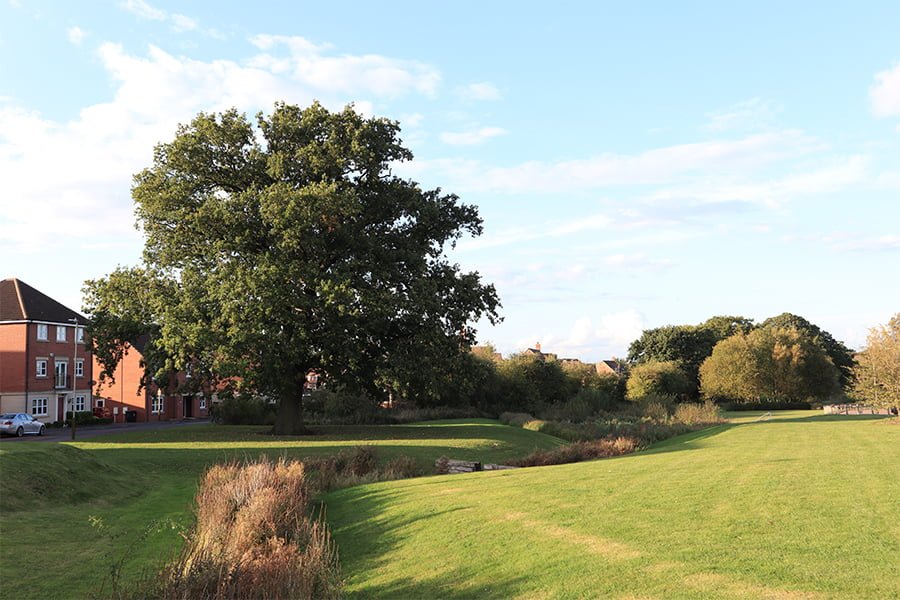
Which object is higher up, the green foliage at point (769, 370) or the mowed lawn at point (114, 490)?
the green foliage at point (769, 370)

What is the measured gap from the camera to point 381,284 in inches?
1421

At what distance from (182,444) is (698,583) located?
30.1 meters

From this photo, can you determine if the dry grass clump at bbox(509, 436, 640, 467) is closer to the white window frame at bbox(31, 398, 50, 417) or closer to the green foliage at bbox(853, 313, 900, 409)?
the green foliage at bbox(853, 313, 900, 409)

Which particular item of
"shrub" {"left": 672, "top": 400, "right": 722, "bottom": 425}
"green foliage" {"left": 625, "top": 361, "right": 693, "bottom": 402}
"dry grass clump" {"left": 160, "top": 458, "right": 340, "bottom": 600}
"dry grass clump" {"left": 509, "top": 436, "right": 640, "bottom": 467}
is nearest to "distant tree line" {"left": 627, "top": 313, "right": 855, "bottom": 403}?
"green foliage" {"left": 625, "top": 361, "right": 693, "bottom": 402}

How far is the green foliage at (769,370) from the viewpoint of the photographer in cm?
7975

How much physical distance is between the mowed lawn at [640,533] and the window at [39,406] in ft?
171

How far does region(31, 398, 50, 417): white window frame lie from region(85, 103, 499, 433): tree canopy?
27672 millimetres

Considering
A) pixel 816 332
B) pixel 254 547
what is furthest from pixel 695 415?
pixel 816 332

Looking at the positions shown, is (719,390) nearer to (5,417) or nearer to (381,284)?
(381,284)

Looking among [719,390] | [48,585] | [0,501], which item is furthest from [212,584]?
[719,390]

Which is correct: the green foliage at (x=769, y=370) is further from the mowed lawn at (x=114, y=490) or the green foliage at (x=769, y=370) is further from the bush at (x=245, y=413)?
the bush at (x=245, y=413)

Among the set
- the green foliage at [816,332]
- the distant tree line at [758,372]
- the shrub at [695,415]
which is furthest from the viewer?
the green foliage at [816,332]

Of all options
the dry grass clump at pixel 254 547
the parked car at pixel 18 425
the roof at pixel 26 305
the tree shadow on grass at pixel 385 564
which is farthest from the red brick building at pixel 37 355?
the tree shadow on grass at pixel 385 564

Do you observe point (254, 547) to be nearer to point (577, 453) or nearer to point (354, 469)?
point (354, 469)
